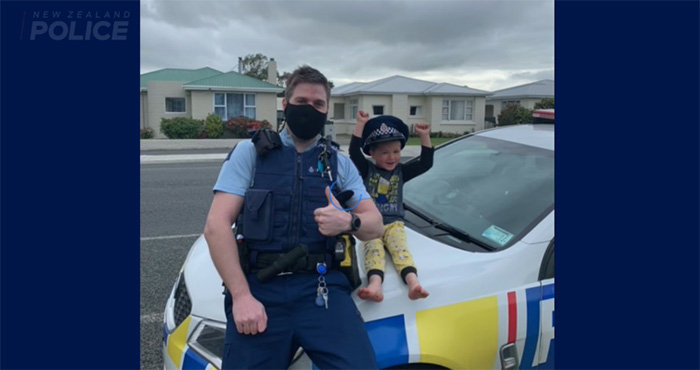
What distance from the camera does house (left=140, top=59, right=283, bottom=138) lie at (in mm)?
29000

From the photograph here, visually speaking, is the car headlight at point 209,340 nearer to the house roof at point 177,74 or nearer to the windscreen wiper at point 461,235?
the windscreen wiper at point 461,235

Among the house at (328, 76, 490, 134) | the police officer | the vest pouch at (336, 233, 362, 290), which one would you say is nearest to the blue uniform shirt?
the police officer

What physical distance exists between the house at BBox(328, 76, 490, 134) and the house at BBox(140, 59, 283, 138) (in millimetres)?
6515

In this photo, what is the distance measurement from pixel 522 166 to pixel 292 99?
1.57m

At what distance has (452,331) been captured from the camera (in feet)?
6.98

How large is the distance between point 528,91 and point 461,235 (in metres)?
42.6

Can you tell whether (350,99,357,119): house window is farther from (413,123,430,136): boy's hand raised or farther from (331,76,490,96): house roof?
(413,123,430,136): boy's hand raised

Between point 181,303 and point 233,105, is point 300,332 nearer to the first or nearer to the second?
point 181,303

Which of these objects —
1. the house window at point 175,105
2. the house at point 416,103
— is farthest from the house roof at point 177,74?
the house at point 416,103

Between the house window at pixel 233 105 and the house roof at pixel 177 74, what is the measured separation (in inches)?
205

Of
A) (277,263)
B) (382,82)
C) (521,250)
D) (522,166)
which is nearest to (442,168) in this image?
(522,166)

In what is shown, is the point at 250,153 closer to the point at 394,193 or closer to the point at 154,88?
the point at 394,193

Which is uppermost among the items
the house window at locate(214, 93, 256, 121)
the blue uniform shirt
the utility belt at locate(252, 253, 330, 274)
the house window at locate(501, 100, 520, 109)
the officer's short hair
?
the house window at locate(501, 100, 520, 109)

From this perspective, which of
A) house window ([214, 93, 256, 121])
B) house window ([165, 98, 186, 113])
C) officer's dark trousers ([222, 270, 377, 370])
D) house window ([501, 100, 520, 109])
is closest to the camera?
officer's dark trousers ([222, 270, 377, 370])
